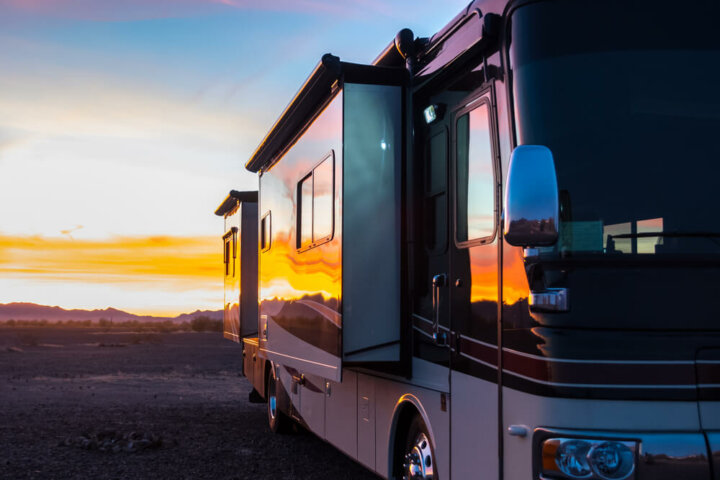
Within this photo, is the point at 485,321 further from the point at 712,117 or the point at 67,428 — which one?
the point at 67,428

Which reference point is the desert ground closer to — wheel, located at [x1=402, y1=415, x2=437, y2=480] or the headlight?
wheel, located at [x1=402, y1=415, x2=437, y2=480]

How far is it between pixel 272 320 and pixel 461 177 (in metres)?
5.00

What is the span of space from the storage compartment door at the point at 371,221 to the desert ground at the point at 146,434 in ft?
9.52

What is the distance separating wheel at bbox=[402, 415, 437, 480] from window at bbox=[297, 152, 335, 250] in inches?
64.5

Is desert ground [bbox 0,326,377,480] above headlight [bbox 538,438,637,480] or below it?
below

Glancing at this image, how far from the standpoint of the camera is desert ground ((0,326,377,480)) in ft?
29.2

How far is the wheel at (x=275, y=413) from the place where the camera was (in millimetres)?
10922

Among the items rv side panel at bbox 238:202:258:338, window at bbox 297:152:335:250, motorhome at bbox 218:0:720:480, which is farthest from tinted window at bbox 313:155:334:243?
rv side panel at bbox 238:202:258:338

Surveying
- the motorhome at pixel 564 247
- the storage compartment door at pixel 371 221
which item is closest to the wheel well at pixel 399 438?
the motorhome at pixel 564 247

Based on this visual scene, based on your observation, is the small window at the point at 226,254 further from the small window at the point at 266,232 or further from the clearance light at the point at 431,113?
the clearance light at the point at 431,113

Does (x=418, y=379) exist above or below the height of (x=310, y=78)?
below

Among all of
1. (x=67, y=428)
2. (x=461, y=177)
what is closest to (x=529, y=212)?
(x=461, y=177)

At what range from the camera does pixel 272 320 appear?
31.9 ft

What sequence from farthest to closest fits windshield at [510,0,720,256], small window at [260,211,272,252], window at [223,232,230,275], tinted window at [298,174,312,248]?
window at [223,232,230,275]
small window at [260,211,272,252]
tinted window at [298,174,312,248]
windshield at [510,0,720,256]
